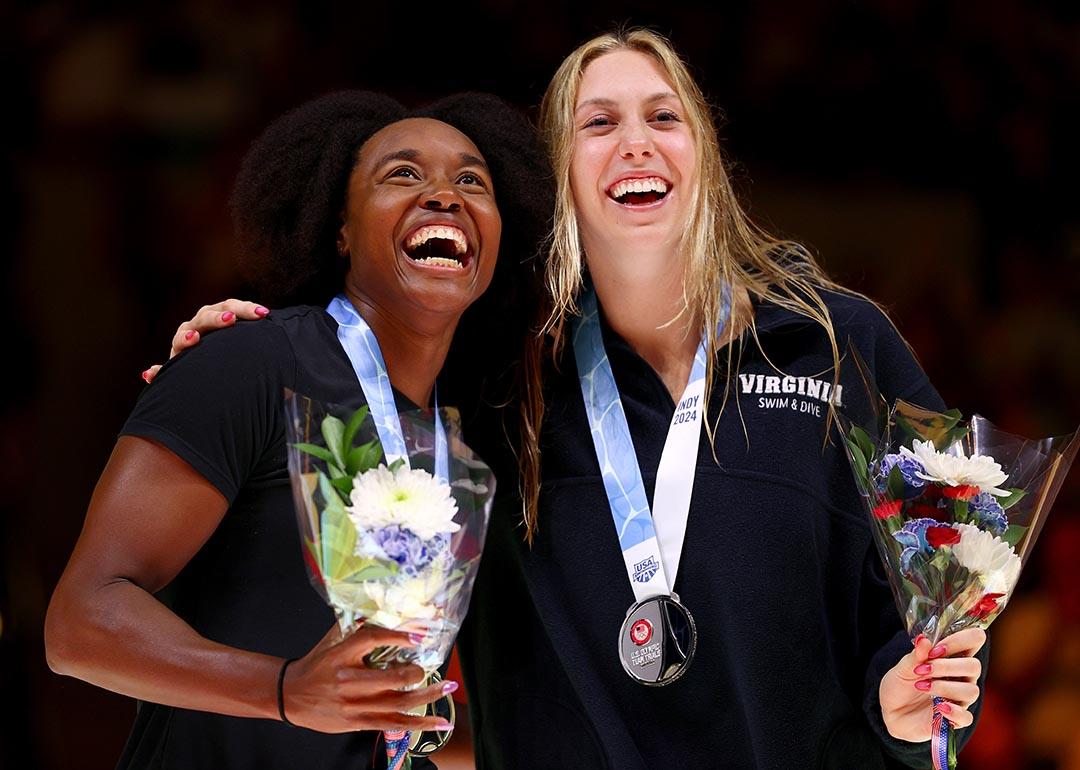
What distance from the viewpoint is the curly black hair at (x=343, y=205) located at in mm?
2527

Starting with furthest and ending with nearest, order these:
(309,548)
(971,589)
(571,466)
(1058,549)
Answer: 1. (1058,549)
2. (571,466)
3. (971,589)
4. (309,548)

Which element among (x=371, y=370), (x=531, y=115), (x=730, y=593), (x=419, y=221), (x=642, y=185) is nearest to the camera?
(x=371, y=370)

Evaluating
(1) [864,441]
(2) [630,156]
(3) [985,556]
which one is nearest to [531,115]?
(2) [630,156]

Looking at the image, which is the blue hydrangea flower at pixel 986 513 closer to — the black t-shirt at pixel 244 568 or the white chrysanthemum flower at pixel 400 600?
the white chrysanthemum flower at pixel 400 600

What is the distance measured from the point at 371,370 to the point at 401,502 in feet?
1.60

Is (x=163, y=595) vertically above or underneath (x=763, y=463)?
underneath

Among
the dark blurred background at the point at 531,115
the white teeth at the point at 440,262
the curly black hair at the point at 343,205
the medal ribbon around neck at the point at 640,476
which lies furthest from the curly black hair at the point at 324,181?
the dark blurred background at the point at 531,115

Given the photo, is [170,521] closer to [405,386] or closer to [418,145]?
[405,386]

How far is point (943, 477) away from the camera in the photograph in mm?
2117

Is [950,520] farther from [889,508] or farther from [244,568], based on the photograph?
[244,568]

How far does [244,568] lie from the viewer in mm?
2104

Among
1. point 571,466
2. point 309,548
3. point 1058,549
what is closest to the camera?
point 309,548

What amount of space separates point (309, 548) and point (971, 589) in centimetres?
97

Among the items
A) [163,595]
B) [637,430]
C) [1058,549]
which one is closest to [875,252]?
[1058,549]
